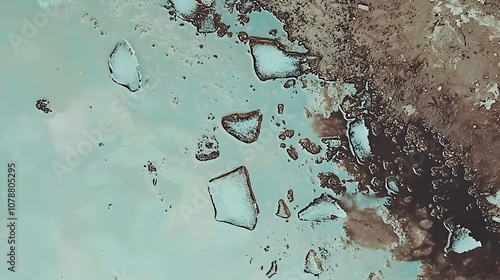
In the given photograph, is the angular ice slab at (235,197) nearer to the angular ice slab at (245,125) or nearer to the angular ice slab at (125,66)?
the angular ice slab at (245,125)

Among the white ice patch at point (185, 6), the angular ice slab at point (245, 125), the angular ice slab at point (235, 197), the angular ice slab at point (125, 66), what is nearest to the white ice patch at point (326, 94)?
the angular ice slab at point (245, 125)

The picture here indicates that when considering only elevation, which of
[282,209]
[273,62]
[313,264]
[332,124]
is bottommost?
[313,264]

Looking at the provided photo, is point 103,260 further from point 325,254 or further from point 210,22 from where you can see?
point 210,22

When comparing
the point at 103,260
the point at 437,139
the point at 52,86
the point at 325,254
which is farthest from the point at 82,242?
the point at 437,139

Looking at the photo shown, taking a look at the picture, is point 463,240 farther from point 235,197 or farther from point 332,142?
point 235,197

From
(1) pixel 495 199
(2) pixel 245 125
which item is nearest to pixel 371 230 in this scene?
(1) pixel 495 199
